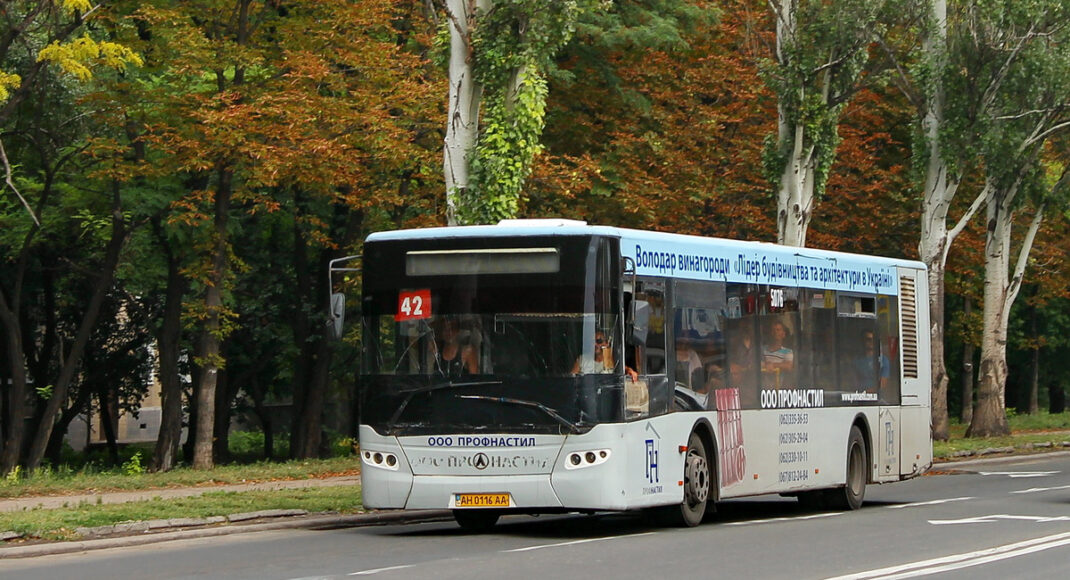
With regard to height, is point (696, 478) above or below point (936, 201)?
below

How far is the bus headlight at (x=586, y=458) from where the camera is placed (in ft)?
53.4

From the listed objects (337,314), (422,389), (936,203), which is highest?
(936,203)

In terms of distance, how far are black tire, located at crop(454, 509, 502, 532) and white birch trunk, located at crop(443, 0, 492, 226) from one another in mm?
6747

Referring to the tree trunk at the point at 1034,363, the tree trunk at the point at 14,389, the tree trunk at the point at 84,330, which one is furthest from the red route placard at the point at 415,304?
the tree trunk at the point at 1034,363

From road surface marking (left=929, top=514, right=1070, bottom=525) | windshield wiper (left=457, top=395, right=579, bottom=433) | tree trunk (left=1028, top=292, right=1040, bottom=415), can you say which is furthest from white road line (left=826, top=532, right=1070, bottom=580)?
tree trunk (left=1028, top=292, right=1040, bottom=415)

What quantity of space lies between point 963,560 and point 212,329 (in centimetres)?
1882

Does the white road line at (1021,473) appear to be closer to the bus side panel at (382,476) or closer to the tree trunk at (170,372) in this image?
the bus side panel at (382,476)

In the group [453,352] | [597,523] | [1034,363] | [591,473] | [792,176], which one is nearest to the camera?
[591,473]

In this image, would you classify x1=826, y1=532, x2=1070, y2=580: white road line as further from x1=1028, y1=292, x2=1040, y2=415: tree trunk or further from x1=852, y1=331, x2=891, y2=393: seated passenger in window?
x1=1028, y1=292, x2=1040, y2=415: tree trunk

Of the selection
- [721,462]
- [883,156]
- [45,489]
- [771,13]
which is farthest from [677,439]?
[883,156]

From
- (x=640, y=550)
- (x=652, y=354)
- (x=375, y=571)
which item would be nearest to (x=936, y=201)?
(x=652, y=354)

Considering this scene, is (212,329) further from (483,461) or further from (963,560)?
(963,560)

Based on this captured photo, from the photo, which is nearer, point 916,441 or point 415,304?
point 415,304

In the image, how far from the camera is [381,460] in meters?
17.0
